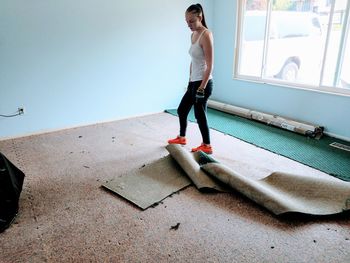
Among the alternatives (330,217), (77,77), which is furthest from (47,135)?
(330,217)

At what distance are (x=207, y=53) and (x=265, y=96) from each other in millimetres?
1795

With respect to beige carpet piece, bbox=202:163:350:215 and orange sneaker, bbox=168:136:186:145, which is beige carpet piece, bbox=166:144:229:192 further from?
orange sneaker, bbox=168:136:186:145

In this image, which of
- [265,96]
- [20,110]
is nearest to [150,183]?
[20,110]

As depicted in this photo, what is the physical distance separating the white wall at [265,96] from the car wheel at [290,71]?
19 cm

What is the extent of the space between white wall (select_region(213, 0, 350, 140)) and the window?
118 mm

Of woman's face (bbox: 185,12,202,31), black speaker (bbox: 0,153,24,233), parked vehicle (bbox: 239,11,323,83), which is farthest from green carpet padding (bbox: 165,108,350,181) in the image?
black speaker (bbox: 0,153,24,233)

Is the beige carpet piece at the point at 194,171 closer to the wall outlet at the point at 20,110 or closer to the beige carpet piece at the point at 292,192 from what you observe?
the beige carpet piece at the point at 292,192

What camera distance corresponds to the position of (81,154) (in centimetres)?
283

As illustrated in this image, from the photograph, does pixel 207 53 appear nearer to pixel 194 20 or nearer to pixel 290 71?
pixel 194 20

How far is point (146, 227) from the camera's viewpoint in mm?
1746

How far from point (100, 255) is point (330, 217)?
1470 mm

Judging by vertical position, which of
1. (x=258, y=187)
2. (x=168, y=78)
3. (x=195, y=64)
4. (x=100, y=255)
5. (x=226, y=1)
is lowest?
(x=100, y=255)

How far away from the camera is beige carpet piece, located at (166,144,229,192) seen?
212cm

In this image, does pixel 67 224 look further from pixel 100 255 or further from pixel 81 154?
pixel 81 154
